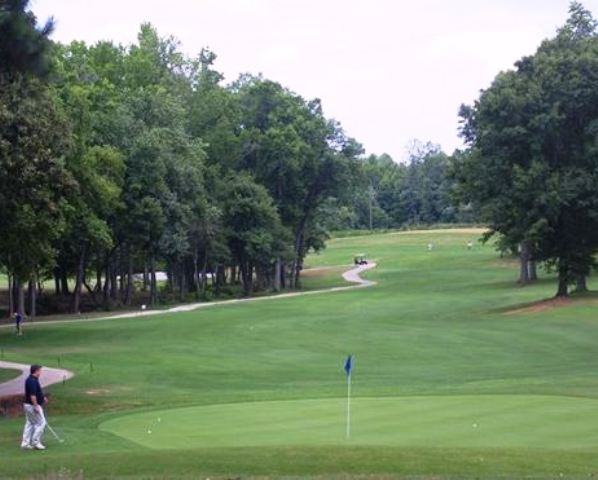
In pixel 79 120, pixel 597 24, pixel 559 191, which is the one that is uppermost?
pixel 597 24

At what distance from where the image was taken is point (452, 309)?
63.6m

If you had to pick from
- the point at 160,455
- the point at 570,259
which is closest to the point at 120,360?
the point at 160,455

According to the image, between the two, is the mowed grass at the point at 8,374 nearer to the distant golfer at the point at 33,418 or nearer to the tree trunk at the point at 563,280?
the distant golfer at the point at 33,418

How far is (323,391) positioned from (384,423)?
8.98 meters

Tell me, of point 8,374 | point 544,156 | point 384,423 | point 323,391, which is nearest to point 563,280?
point 544,156

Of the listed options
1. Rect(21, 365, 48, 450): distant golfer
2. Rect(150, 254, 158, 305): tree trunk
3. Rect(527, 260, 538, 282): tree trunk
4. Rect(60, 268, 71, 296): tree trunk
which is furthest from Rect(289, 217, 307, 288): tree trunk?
Rect(21, 365, 48, 450): distant golfer

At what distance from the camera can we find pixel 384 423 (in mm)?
19875

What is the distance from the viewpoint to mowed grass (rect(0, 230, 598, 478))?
1498 centimetres

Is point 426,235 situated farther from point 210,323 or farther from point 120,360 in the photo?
point 120,360

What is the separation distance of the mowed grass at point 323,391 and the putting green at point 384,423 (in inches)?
2.0

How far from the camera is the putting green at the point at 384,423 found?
58.2 ft

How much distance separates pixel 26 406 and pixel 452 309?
4760 centimetres

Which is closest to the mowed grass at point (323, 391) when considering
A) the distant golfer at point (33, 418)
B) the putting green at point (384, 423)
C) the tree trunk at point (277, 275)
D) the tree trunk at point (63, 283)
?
the putting green at point (384, 423)

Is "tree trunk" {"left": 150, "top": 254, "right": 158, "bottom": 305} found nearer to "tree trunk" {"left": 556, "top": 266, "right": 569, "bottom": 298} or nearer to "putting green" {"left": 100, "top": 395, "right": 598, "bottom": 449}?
"tree trunk" {"left": 556, "top": 266, "right": 569, "bottom": 298}
